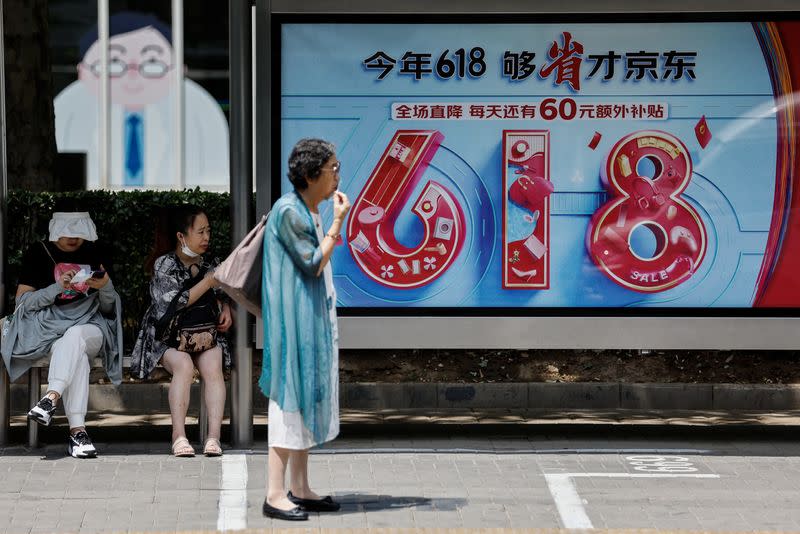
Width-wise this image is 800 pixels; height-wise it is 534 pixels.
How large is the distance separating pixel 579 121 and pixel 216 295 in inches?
88.4

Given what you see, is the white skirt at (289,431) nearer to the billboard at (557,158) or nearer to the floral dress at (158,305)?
the floral dress at (158,305)

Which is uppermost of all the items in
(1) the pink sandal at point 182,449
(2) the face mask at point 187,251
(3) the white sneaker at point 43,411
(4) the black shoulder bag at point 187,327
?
(2) the face mask at point 187,251

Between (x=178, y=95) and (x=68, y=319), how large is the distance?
8177 millimetres

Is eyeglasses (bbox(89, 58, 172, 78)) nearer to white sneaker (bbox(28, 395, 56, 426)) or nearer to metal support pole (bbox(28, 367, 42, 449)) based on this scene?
metal support pole (bbox(28, 367, 42, 449))

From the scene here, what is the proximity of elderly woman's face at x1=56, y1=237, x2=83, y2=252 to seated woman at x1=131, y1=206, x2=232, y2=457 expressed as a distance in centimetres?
44

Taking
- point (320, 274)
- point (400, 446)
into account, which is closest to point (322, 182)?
point (320, 274)

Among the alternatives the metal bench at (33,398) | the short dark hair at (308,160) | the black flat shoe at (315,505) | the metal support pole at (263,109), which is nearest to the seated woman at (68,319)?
the metal bench at (33,398)

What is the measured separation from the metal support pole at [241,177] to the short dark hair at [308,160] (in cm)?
170

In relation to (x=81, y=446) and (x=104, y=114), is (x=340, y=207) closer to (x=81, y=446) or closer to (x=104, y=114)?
(x=81, y=446)

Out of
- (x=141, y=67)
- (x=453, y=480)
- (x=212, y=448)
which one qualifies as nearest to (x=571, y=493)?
(x=453, y=480)

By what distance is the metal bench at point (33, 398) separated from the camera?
8555 mm

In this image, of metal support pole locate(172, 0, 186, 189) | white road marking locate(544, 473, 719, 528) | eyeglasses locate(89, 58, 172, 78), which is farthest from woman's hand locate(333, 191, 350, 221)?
eyeglasses locate(89, 58, 172, 78)

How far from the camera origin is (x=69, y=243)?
28.0ft

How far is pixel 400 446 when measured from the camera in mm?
8672
